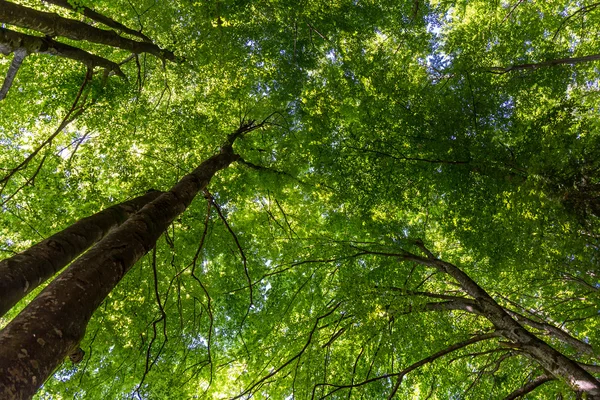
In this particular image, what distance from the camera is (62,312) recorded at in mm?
1624

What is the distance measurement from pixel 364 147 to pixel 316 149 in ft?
3.55

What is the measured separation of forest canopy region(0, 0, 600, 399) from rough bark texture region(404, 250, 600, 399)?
0.13 ft

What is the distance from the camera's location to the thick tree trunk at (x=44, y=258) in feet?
5.57

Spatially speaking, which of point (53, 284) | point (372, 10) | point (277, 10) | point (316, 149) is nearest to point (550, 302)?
point (316, 149)

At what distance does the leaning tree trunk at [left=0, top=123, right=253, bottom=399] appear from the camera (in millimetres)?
1296

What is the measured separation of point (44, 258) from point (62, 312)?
21.5 inches

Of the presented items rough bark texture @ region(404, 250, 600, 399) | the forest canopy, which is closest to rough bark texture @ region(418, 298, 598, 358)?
the forest canopy

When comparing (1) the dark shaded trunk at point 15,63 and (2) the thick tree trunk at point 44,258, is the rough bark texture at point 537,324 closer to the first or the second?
(2) the thick tree trunk at point 44,258

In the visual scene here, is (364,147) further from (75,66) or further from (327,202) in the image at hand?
(75,66)

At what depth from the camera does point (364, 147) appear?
261 inches

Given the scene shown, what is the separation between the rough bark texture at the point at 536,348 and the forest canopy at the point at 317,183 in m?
0.04

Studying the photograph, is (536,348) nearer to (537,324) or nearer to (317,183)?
(537,324)

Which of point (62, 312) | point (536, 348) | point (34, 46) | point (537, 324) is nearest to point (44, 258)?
point (62, 312)

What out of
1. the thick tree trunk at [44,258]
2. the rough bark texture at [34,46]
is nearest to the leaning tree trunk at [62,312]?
the thick tree trunk at [44,258]
